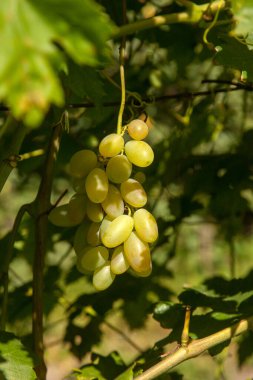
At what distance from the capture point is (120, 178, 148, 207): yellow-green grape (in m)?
0.90

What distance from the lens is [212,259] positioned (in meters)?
3.86

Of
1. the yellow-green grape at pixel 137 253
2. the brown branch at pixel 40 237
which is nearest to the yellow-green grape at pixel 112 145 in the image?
the yellow-green grape at pixel 137 253

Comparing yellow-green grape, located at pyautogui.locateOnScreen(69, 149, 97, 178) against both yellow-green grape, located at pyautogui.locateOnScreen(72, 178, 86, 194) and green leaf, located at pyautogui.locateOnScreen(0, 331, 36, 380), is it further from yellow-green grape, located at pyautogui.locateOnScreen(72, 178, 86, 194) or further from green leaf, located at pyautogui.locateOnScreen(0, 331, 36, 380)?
green leaf, located at pyautogui.locateOnScreen(0, 331, 36, 380)

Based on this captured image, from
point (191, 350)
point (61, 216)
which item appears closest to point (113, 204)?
point (61, 216)

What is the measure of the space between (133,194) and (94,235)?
0.08 meters

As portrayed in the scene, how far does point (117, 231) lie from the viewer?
34.3 inches

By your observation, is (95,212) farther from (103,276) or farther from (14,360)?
(14,360)

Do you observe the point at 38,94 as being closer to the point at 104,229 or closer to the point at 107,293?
the point at 104,229

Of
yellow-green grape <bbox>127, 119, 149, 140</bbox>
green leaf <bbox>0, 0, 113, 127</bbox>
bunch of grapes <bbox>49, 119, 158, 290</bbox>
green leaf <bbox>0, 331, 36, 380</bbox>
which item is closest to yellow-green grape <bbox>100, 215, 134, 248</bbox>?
bunch of grapes <bbox>49, 119, 158, 290</bbox>

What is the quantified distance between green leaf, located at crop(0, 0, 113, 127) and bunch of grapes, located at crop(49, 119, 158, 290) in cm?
31

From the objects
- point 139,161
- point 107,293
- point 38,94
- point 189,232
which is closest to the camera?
point 38,94

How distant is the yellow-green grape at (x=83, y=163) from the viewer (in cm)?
90

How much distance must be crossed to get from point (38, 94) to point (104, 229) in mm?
450

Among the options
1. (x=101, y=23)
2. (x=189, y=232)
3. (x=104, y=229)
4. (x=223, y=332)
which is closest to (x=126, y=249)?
(x=104, y=229)
